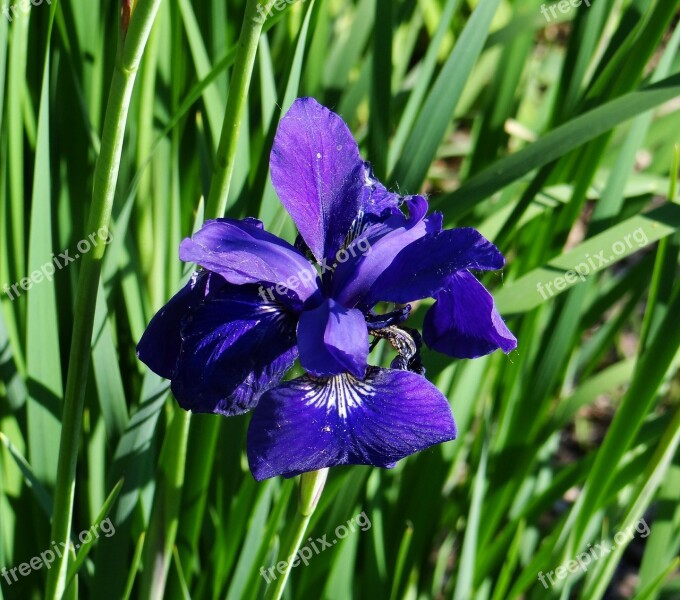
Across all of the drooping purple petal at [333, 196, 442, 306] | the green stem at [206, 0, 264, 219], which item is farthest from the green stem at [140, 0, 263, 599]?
the drooping purple petal at [333, 196, 442, 306]

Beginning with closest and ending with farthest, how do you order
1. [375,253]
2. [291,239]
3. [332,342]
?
[332,342] < [375,253] < [291,239]

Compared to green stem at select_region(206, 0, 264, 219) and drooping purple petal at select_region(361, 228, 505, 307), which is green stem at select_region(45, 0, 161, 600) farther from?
drooping purple petal at select_region(361, 228, 505, 307)

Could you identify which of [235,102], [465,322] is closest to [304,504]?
[465,322]

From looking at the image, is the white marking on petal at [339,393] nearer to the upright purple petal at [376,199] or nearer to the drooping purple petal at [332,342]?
the drooping purple petal at [332,342]

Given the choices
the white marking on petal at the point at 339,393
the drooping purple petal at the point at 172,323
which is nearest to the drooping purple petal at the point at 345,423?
the white marking on petal at the point at 339,393

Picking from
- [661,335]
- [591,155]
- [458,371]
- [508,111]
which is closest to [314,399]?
[661,335]

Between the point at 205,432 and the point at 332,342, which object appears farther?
the point at 205,432

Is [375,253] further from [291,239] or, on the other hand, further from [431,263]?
[291,239]

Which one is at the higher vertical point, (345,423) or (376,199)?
(376,199)
